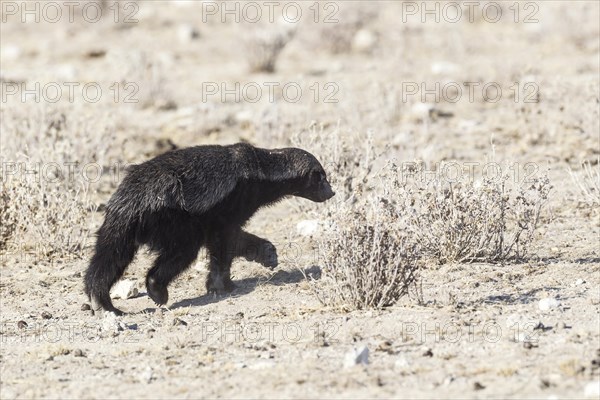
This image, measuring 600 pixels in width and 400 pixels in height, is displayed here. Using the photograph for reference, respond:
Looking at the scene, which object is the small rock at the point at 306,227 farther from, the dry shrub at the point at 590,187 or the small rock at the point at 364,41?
the small rock at the point at 364,41

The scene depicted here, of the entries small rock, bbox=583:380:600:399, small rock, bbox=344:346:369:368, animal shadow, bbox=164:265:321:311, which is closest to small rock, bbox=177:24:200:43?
animal shadow, bbox=164:265:321:311

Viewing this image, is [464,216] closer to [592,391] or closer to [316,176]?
[316,176]

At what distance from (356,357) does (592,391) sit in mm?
1286

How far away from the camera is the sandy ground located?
5996 mm

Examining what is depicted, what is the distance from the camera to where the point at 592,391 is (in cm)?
536

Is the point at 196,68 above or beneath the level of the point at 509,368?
above

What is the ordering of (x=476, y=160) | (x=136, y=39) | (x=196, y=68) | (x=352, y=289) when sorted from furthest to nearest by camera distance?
(x=136, y=39) → (x=196, y=68) → (x=476, y=160) → (x=352, y=289)

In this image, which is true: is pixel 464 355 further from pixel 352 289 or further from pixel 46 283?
pixel 46 283

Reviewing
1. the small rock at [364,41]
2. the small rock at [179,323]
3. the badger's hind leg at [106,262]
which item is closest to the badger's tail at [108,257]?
the badger's hind leg at [106,262]

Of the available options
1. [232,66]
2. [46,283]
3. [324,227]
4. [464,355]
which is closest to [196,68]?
[232,66]

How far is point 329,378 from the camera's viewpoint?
584 cm

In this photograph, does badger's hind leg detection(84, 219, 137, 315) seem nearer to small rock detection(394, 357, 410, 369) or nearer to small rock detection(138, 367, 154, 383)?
small rock detection(138, 367, 154, 383)

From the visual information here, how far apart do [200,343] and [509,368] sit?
6.36 ft

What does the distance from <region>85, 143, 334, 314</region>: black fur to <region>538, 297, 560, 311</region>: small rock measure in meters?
2.29
